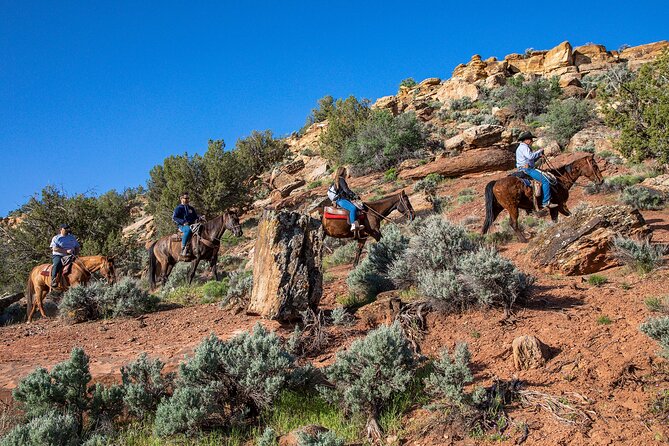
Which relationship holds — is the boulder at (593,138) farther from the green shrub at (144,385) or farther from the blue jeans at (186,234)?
the green shrub at (144,385)

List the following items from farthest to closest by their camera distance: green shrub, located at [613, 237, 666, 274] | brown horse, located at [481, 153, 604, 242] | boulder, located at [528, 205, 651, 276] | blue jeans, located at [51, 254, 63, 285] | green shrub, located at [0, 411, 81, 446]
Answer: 1. blue jeans, located at [51, 254, 63, 285]
2. brown horse, located at [481, 153, 604, 242]
3. boulder, located at [528, 205, 651, 276]
4. green shrub, located at [613, 237, 666, 274]
5. green shrub, located at [0, 411, 81, 446]

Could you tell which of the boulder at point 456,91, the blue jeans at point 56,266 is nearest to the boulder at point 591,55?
the boulder at point 456,91

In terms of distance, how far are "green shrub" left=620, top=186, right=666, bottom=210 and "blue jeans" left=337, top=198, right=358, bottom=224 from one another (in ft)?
26.0

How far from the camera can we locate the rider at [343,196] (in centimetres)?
1339

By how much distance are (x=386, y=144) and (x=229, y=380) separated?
26.3 meters

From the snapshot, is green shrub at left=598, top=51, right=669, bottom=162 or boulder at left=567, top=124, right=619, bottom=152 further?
boulder at left=567, top=124, right=619, bottom=152

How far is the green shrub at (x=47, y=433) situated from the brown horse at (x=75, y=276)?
8595mm

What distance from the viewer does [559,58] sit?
1847 inches

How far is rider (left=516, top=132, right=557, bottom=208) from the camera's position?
12.1 metres

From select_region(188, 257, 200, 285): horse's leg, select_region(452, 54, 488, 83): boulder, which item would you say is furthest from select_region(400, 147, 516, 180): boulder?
select_region(452, 54, 488, 83): boulder

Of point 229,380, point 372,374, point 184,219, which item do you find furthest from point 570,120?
point 229,380

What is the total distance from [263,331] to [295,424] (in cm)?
139

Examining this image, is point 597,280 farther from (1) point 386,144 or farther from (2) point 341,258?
(1) point 386,144

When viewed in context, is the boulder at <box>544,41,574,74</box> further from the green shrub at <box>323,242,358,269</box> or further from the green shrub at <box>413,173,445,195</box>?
the green shrub at <box>323,242,358,269</box>
